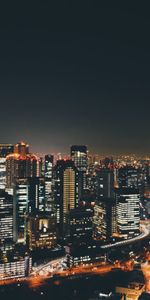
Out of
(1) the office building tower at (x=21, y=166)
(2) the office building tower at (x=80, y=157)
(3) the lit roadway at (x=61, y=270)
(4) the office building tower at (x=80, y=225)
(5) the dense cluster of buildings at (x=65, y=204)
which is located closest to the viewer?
(3) the lit roadway at (x=61, y=270)

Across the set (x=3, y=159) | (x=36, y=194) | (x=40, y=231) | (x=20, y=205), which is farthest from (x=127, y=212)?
(x=3, y=159)

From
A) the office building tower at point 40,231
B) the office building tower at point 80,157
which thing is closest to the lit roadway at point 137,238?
the office building tower at point 40,231

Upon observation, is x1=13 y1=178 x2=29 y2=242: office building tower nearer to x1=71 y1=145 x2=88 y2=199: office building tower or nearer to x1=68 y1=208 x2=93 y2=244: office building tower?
x1=68 y1=208 x2=93 y2=244: office building tower

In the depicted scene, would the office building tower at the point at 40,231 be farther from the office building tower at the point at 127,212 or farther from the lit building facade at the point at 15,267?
the office building tower at the point at 127,212

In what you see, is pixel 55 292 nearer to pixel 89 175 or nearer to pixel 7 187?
pixel 7 187

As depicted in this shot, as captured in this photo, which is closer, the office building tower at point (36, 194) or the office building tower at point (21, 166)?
the office building tower at point (36, 194)

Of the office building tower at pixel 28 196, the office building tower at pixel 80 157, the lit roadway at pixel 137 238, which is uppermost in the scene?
the office building tower at pixel 80 157
